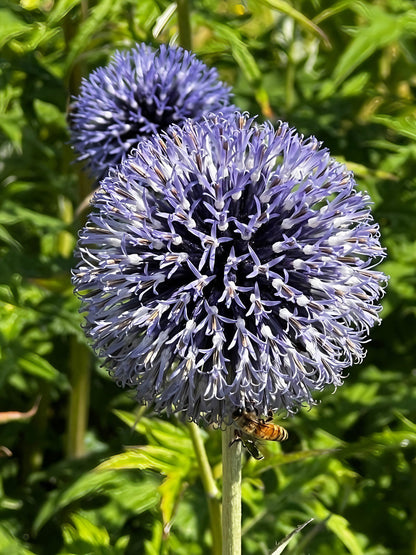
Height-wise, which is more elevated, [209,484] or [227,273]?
[227,273]

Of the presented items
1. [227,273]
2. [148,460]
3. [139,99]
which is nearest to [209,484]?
[148,460]

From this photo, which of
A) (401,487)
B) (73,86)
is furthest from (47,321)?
(401,487)

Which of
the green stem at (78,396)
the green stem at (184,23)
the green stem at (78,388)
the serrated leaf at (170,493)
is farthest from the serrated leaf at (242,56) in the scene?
the green stem at (78,396)

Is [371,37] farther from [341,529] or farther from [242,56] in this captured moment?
[341,529]

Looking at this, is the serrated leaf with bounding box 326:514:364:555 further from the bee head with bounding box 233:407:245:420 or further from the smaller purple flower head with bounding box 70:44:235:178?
the smaller purple flower head with bounding box 70:44:235:178

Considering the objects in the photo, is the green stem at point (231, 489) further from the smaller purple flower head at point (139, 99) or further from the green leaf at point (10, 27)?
the green leaf at point (10, 27)

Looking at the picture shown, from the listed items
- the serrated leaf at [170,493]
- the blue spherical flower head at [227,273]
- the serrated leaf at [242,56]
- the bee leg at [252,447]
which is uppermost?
the serrated leaf at [242,56]
